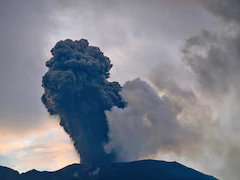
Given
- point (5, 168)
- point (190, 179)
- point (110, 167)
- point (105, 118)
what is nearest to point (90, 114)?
point (105, 118)

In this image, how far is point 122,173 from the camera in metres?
86.3

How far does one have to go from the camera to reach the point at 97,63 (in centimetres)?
7044

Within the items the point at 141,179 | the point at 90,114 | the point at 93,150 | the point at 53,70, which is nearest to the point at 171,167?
the point at 141,179

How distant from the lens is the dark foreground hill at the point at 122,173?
86.3 meters

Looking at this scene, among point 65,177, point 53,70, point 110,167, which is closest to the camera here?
point 53,70

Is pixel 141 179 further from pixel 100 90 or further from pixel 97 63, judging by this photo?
pixel 97 63

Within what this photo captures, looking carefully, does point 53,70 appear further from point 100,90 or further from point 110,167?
point 110,167

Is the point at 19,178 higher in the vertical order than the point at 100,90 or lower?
lower

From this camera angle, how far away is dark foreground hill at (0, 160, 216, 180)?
86312 mm

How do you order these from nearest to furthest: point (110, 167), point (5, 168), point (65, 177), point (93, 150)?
point (93, 150), point (110, 167), point (65, 177), point (5, 168)

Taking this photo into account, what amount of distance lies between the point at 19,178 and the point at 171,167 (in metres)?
52.0

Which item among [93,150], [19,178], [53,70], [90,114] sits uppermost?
[53,70]

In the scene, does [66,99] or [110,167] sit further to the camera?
[110,167]

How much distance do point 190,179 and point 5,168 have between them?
63657 millimetres
